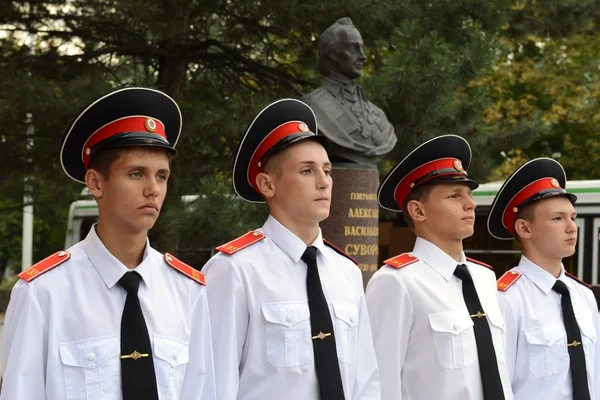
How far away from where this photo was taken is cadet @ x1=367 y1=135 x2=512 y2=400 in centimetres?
403

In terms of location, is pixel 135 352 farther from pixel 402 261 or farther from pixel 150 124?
pixel 402 261

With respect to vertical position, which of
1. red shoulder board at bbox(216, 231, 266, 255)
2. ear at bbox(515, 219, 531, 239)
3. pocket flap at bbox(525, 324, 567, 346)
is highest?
ear at bbox(515, 219, 531, 239)

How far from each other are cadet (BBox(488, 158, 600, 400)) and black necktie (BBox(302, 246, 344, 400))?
1299mm

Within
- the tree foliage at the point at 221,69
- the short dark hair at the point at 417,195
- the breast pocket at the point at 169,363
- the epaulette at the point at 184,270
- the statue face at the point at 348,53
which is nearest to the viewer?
the breast pocket at the point at 169,363

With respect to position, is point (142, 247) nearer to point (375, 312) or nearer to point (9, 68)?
point (375, 312)

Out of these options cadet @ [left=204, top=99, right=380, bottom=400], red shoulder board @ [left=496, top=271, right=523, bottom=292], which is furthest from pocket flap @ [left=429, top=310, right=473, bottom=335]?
red shoulder board @ [left=496, top=271, right=523, bottom=292]

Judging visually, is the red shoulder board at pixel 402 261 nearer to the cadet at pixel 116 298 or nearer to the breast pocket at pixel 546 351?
the breast pocket at pixel 546 351

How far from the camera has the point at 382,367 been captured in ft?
13.1

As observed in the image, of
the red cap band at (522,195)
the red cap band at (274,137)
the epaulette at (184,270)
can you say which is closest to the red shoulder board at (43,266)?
the epaulette at (184,270)

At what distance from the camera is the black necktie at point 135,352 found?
3037 mm

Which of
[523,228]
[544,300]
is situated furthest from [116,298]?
[523,228]

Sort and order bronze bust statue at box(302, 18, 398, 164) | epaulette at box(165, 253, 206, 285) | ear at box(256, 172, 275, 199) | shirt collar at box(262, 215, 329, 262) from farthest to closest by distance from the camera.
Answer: bronze bust statue at box(302, 18, 398, 164) < ear at box(256, 172, 275, 199) < shirt collar at box(262, 215, 329, 262) < epaulette at box(165, 253, 206, 285)

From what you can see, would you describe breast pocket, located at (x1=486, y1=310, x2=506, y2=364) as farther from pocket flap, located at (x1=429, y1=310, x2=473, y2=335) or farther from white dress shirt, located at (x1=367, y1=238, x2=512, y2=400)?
pocket flap, located at (x1=429, y1=310, x2=473, y2=335)

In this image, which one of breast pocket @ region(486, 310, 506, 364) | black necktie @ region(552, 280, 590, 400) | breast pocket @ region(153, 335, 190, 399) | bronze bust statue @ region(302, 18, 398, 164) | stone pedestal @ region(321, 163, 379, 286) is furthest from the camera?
bronze bust statue @ region(302, 18, 398, 164)
